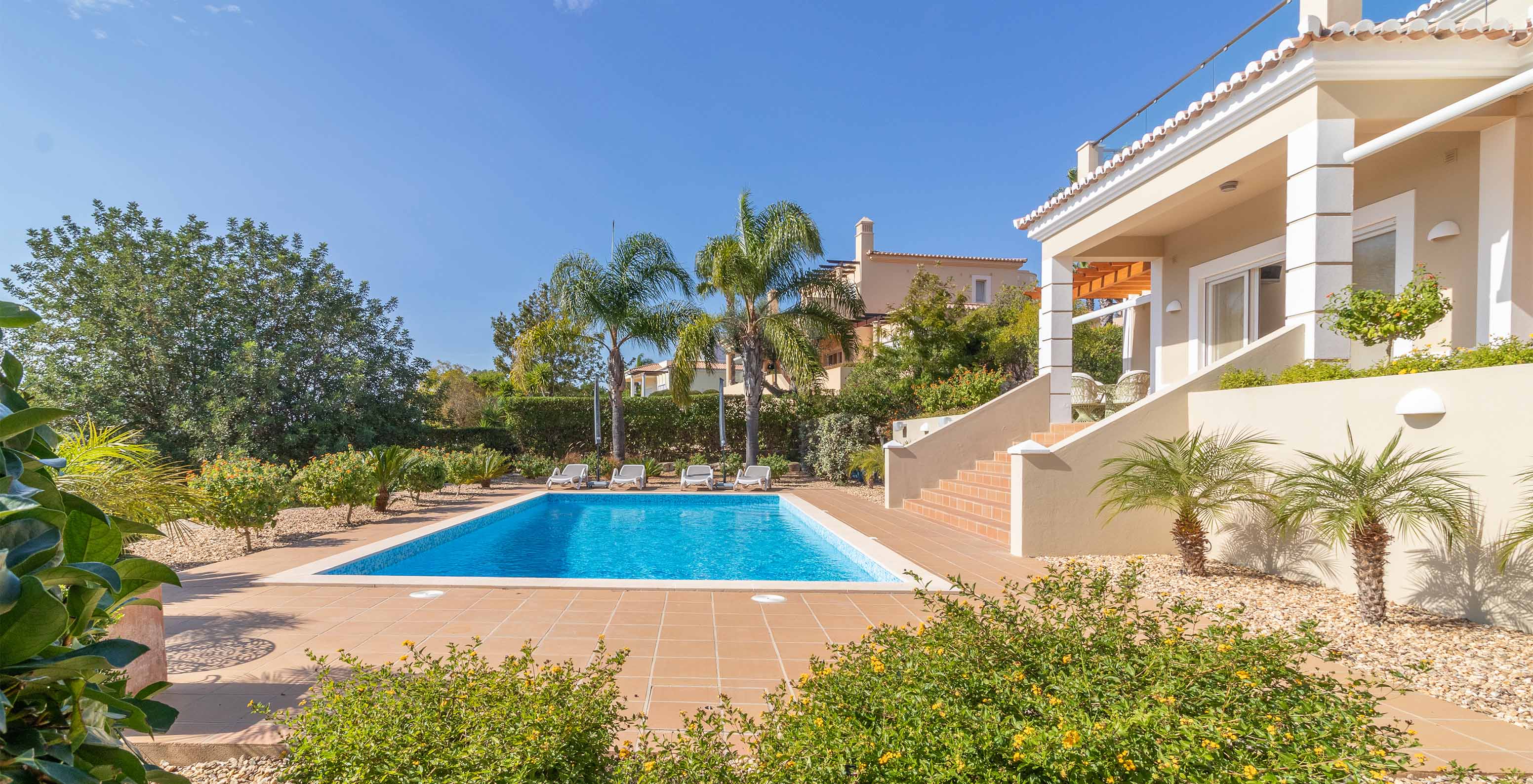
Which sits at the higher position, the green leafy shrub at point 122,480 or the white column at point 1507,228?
the white column at point 1507,228

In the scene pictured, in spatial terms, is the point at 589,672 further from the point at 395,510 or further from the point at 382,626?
the point at 395,510

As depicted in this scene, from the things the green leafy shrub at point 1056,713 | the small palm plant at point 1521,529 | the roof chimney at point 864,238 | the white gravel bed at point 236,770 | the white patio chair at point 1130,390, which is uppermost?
the roof chimney at point 864,238

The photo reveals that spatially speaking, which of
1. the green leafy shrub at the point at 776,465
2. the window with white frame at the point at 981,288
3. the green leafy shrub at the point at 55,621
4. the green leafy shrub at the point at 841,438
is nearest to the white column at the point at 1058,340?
the green leafy shrub at the point at 841,438

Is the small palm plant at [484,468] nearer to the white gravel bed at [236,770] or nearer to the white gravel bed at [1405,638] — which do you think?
the white gravel bed at [236,770]

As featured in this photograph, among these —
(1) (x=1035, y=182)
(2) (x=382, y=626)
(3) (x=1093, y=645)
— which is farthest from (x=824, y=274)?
(3) (x=1093, y=645)

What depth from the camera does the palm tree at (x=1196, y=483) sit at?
6.77 metres

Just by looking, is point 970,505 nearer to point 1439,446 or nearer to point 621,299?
point 1439,446

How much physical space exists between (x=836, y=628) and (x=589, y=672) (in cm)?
260

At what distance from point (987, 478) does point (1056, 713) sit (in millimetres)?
8796

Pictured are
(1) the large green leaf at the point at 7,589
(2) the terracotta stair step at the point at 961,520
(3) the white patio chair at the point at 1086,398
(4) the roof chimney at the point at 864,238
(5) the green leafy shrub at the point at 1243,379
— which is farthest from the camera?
(4) the roof chimney at the point at 864,238

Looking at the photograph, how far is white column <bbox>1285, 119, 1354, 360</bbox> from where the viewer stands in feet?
24.0

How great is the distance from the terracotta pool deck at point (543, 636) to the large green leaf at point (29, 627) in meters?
3.16

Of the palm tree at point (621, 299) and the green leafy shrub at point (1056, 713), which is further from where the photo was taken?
the palm tree at point (621, 299)

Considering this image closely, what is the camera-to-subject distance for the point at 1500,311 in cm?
A: 732
